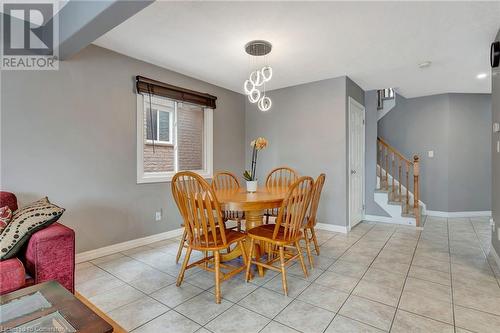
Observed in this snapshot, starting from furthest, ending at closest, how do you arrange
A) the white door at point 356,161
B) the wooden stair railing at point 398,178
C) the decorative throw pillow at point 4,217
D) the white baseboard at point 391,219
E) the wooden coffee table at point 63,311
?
the wooden stair railing at point 398,178 < the white baseboard at point 391,219 < the white door at point 356,161 < the decorative throw pillow at point 4,217 < the wooden coffee table at point 63,311

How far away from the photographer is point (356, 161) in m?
4.13

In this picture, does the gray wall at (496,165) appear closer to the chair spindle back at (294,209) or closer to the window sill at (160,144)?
the chair spindle back at (294,209)

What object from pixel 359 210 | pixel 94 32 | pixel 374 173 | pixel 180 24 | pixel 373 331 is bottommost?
pixel 373 331

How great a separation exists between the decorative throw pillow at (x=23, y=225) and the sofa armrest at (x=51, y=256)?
43mm

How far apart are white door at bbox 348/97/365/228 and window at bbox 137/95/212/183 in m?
2.23

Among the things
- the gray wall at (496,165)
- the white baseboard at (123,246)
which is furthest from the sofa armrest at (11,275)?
the gray wall at (496,165)

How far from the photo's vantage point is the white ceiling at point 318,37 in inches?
80.6

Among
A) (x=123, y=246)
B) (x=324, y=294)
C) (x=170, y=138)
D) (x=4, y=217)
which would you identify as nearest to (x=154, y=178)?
(x=170, y=138)

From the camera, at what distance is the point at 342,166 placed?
3670 millimetres

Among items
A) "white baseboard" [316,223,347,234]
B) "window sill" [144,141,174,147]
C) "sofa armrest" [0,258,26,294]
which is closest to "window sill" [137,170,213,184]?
"window sill" [144,141,174,147]

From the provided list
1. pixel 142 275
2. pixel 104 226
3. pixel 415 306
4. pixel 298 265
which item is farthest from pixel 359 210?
pixel 104 226

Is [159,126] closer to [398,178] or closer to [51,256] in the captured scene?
[51,256]

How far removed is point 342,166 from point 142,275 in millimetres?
2903

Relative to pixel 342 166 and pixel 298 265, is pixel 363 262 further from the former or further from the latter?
pixel 342 166
